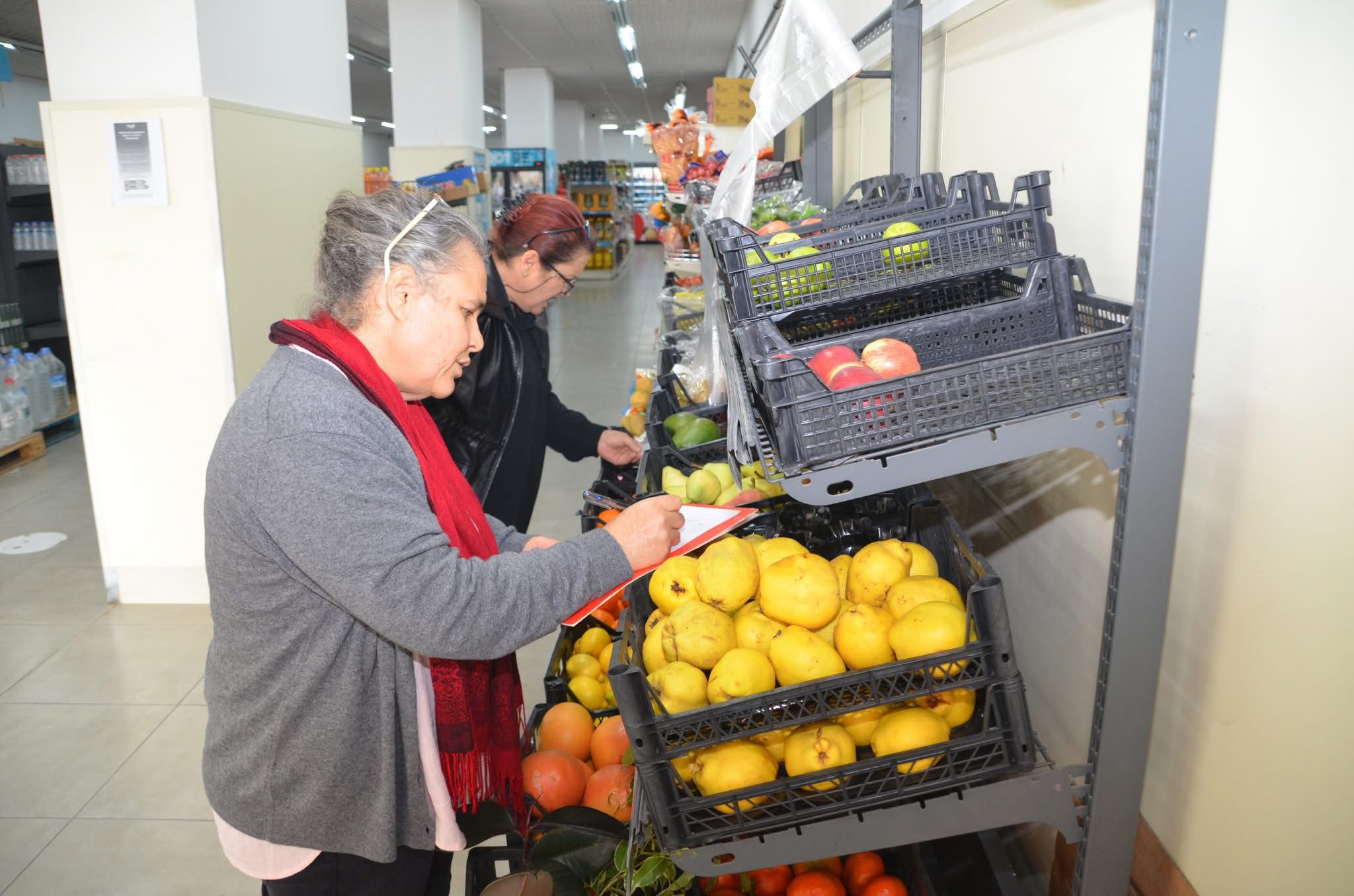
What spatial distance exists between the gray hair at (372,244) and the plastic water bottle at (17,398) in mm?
6082

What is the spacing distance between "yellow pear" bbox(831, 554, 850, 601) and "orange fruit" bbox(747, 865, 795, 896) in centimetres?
50

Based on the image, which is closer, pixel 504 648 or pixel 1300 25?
pixel 1300 25

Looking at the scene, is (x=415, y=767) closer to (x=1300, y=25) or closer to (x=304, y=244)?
(x=1300, y=25)

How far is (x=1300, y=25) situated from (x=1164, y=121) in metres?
0.19

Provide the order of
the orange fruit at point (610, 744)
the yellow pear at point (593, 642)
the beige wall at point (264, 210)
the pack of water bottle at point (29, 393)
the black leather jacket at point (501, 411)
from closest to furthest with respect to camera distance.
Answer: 1. the orange fruit at point (610, 744)
2. the yellow pear at point (593, 642)
3. the black leather jacket at point (501, 411)
4. the beige wall at point (264, 210)
5. the pack of water bottle at point (29, 393)

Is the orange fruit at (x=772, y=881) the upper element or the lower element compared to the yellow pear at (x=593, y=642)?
lower

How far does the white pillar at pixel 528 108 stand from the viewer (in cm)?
1653

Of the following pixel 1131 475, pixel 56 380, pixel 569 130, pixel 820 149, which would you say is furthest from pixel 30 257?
pixel 569 130

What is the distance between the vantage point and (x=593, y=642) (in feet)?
7.40

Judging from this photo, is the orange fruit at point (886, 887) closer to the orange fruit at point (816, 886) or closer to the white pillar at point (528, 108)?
the orange fruit at point (816, 886)

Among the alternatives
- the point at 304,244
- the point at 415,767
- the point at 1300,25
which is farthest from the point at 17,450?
the point at 1300,25

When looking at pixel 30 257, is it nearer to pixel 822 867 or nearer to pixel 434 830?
pixel 434 830

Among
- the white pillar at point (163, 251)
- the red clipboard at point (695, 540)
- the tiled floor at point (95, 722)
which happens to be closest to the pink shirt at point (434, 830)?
the red clipboard at point (695, 540)

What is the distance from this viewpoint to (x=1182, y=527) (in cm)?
134
